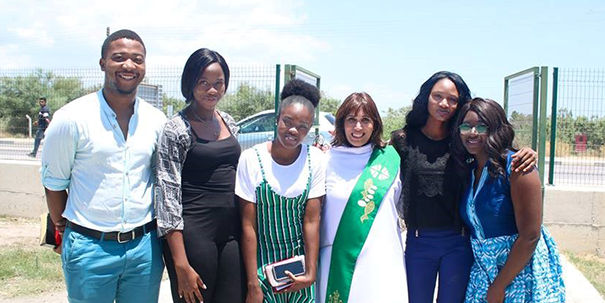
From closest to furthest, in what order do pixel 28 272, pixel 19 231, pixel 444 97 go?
1. pixel 444 97
2. pixel 28 272
3. pixel 19 231

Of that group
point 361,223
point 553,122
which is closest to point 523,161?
point 361,223

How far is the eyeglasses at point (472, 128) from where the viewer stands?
8.95 ft

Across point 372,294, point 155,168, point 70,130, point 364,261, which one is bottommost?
point 372,294

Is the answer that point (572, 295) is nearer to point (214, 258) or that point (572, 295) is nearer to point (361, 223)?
point (361, 223)

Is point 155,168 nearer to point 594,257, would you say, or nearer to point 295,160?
point 295,160

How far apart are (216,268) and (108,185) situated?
2.33 ft

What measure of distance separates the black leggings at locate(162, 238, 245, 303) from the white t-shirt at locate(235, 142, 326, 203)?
1.05 feet

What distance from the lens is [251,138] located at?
6715 millimetres

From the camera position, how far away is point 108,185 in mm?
2629

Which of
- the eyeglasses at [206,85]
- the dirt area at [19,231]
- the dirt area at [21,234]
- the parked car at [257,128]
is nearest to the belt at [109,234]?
the eyeglasses at [206,85]

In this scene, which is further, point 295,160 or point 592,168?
point 592,168

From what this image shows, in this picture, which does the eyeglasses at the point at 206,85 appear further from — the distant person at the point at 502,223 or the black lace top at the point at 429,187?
the distant person at the point at 502,223

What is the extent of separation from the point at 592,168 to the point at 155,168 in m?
7.53

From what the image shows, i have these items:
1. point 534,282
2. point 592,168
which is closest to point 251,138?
point 534,282
